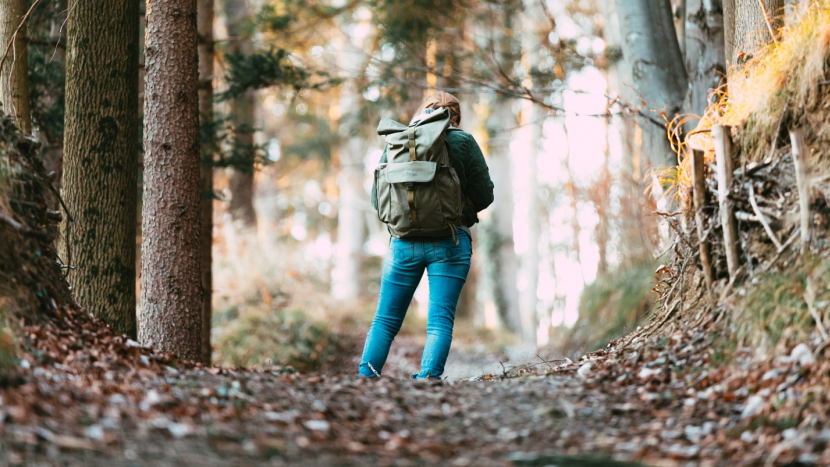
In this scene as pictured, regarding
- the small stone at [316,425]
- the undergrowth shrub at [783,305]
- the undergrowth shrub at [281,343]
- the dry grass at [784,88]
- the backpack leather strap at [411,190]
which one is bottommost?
the undergrowth shrub at [281,343]

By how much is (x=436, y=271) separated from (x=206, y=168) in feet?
13.0

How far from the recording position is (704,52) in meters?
6.04

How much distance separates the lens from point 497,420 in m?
3.22

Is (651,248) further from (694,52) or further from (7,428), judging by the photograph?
(7,428)

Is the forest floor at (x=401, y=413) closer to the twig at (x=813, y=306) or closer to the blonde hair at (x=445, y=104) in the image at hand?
the twig at (x=813, y=306)

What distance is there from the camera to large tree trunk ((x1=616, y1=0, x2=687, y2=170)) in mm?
6293

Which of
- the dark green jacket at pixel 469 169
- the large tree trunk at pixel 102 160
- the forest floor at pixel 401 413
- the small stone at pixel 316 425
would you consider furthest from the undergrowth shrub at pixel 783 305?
the large tree trunk at pixel 102 160

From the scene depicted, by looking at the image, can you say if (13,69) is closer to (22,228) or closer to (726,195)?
(22,228)

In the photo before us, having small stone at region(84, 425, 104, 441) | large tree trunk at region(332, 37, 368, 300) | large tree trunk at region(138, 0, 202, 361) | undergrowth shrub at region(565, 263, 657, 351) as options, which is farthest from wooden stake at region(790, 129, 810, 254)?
large tree trunk at region(332, 37, 368, 300)

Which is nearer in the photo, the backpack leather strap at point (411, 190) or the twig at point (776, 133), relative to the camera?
the twig at point (776, 133)

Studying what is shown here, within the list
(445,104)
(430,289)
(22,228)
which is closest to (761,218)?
(430,289)

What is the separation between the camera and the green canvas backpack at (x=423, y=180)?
4.23 meters

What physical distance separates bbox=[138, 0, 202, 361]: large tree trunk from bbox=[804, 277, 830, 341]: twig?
3.63m

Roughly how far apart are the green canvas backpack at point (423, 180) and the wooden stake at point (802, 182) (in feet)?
5.95
